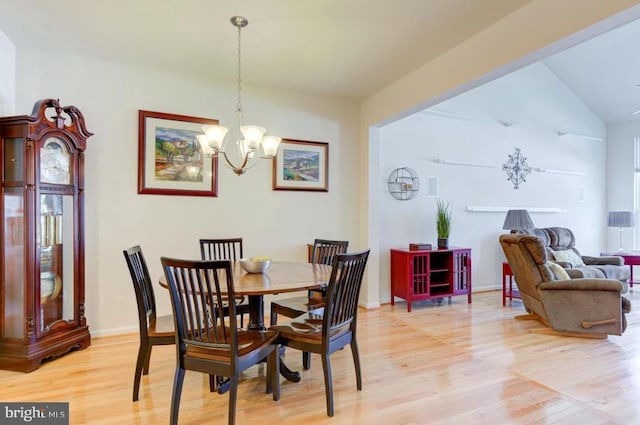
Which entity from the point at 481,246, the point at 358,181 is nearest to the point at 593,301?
the point at 481,246

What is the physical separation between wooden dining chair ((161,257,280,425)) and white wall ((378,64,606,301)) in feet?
10.1

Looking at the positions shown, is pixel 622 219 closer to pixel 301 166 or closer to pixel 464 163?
pixel 464 163

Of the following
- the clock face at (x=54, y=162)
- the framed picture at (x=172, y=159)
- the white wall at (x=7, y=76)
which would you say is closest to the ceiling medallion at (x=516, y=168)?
the framed picture at (x=172, y=159)

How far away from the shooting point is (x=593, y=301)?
10.8 ft

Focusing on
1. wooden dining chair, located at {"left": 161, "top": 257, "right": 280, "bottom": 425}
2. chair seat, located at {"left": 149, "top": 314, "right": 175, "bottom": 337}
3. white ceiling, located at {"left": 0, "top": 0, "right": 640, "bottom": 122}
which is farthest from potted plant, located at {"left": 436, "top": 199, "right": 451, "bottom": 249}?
chair seat, located at {"left": 149, "top": 314, "right": 175, "bottom": 337}

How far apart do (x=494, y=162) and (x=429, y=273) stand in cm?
226

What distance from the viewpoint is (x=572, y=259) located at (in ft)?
15.6

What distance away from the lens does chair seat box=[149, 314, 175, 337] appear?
216cm

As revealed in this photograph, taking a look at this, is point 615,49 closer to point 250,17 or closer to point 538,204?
point 538,204

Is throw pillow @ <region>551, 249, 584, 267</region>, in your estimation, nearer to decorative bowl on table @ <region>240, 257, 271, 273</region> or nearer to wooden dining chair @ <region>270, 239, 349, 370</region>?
wooden dining chair @ <region>270, 239, 349, 370</region>

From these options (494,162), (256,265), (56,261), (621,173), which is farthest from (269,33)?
(621,173)

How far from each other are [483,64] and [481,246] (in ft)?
10.8

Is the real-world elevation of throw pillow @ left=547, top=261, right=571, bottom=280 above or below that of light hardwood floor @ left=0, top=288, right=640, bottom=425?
above

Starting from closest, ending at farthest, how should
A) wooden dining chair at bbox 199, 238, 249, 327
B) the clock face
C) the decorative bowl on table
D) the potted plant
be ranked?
the decorative bowl on table, the clock face, wooden dining chair at bbox 199, 238, 249, 327, the potted plant
